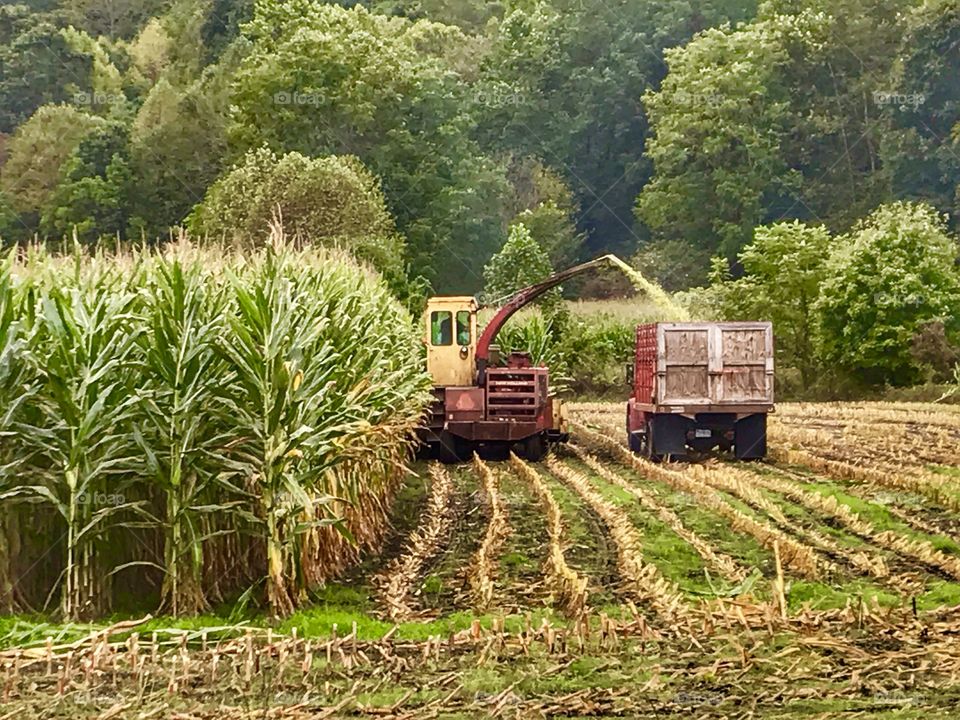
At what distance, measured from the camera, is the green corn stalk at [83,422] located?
928cm

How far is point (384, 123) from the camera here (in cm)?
5431

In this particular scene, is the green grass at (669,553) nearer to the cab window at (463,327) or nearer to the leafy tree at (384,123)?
the cab window at (463,327)

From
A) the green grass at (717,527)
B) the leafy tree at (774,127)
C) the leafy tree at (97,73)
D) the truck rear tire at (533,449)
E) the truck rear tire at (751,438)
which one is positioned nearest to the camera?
the green grass at (717,527)

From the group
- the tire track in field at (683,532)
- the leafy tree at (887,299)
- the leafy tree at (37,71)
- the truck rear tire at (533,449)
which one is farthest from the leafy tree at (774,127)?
the tire track in field at (683,532)

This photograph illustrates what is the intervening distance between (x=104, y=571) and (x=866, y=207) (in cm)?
5296

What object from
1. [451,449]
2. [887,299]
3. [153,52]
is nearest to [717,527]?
[451,449]

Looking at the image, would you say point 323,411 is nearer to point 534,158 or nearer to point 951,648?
point 951,648

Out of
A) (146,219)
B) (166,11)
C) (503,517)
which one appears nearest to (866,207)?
(146,219)

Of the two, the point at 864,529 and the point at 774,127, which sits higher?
the point at 774,127

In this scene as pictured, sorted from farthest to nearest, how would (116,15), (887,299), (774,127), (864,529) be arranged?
(116,15), (774,127), (887,299), (864,529)

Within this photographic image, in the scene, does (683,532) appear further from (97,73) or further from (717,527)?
(97,73)

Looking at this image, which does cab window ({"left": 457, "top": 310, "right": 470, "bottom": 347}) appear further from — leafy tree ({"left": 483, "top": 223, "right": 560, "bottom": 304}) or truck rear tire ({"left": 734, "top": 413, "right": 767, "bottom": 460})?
leafy tree ({"left": 483, "top": 223, "right": 560, "bottom": 304})

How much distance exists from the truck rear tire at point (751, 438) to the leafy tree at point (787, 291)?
60.1 feet

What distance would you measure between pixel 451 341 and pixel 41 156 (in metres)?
39.2
